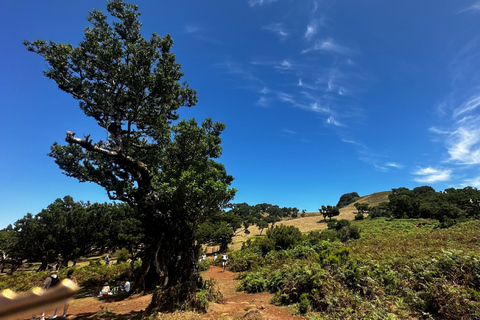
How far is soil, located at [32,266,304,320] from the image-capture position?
9625 mm

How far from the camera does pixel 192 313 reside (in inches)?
380

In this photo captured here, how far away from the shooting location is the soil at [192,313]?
9.62 metres

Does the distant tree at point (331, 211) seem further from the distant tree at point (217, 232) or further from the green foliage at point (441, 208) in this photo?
the distant tree at point (217, 232)

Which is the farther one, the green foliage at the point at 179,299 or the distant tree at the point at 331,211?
the distant tree at the point at 331,211

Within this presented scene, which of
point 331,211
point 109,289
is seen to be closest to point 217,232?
point 109,289

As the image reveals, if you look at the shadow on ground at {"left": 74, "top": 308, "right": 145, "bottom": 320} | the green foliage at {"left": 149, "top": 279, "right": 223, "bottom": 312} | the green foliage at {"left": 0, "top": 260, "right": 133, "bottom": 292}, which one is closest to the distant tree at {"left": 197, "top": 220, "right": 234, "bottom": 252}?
the green foliage at {"left": 0, "top": 260, "right": 133, "bottom": 292}

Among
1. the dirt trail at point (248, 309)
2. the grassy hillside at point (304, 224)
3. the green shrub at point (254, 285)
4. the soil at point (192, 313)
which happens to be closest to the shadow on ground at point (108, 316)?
the soil at point (192, 313)

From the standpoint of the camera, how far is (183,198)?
10.9 m

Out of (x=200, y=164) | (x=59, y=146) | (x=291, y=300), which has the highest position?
(x=59, y=146)

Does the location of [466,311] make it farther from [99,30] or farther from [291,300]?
[99,30]

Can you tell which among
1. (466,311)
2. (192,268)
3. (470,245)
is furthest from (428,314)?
(470,245)

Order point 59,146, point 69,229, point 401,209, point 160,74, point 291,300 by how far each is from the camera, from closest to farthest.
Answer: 1. point 160,74
2. point 291,300
3. point 59,146
4. point 69,229
5. point 401,209

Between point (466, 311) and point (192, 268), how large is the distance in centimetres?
1104

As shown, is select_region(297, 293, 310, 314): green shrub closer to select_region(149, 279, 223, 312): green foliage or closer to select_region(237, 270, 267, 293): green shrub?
select_region(149, 279, 223, 312): green foliage
